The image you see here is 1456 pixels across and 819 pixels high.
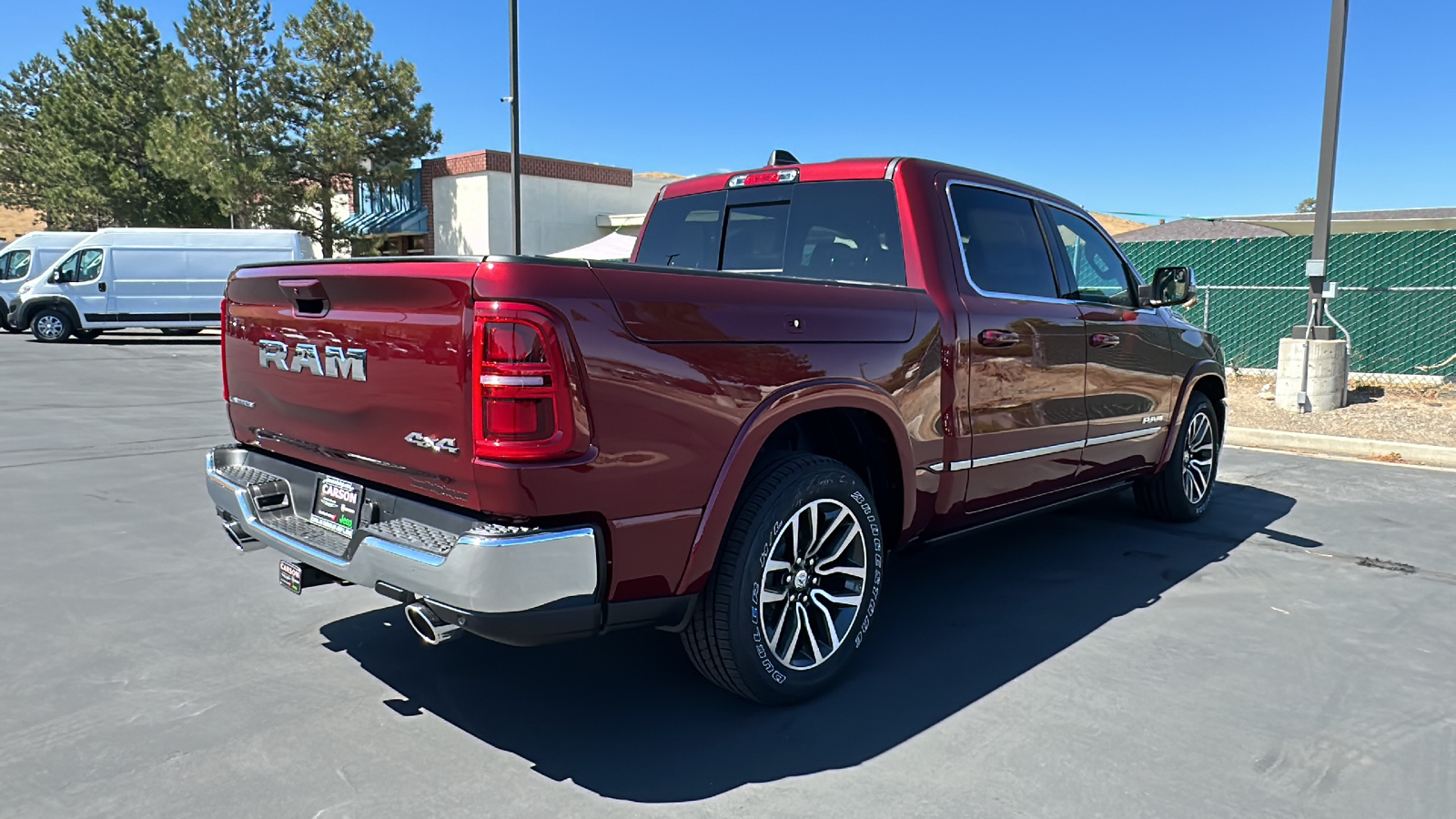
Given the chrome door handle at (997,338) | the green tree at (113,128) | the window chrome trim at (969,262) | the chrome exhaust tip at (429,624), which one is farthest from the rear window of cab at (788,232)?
the green tree at (113,128)

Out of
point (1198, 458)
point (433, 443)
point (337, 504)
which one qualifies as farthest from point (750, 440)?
point (1198, 458)

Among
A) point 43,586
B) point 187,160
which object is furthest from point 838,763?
point 187,160

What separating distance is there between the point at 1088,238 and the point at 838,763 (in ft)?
11.5

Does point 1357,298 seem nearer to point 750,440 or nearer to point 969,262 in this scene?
point 969,262

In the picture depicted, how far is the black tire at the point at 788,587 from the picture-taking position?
3.17 meters

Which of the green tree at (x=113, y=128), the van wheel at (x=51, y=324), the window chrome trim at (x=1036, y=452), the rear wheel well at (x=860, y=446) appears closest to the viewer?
the rear wheel well at (x=860, y=446)

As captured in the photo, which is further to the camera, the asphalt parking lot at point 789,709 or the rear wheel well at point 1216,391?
the rear wheel well at point 1216,391

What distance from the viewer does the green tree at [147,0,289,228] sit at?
96.0 feet

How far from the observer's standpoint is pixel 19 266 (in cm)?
2523

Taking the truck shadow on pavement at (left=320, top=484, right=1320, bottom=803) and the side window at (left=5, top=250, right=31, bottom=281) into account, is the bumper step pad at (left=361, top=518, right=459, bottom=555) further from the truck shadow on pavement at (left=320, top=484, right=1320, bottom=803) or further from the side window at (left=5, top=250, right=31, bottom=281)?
the side window at (left=5, top=250, right=31, bottom=281)

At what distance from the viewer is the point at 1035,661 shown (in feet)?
12.7

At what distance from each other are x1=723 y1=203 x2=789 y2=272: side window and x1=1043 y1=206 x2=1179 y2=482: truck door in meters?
1.40

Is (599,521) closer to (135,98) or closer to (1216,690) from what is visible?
(1216,690)

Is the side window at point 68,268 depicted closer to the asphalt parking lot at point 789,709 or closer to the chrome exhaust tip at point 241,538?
the asphalt parking lot at point 789,709
